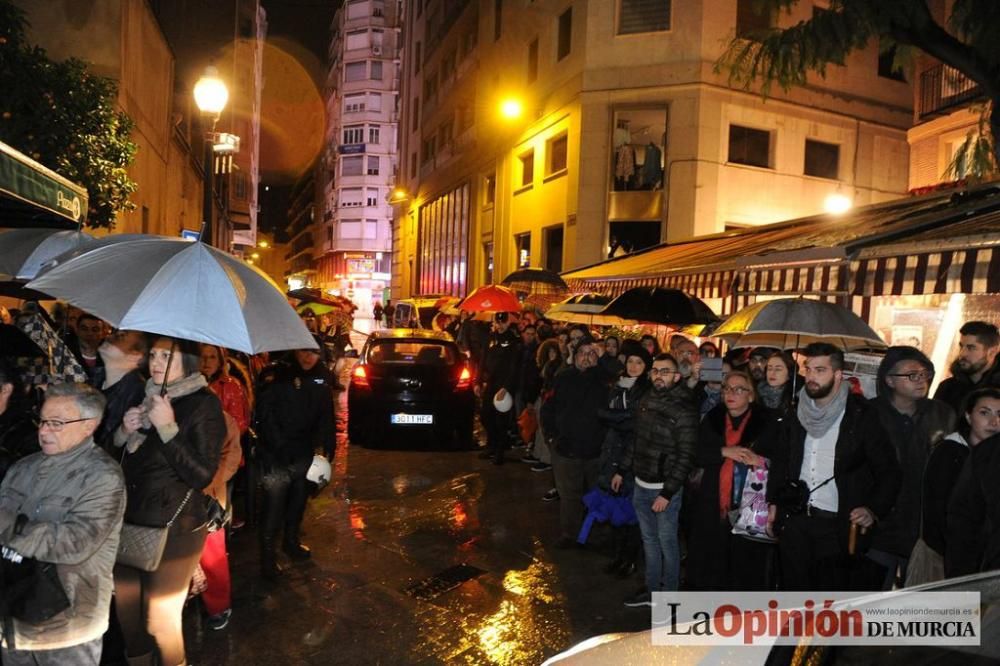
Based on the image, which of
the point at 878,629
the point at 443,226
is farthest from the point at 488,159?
the point at 878,629

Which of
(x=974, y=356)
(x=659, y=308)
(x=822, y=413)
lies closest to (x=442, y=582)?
(x=822, y=413)

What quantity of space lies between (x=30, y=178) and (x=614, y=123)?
17.6 m

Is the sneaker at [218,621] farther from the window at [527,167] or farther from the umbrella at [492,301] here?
the window at [527,167]

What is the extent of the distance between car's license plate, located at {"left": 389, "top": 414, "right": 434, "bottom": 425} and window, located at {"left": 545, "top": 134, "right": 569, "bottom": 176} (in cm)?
1366

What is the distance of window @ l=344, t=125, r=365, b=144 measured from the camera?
7250 centimetres

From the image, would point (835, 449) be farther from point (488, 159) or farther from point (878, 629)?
point (488, 159)

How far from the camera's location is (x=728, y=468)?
4.76 meters

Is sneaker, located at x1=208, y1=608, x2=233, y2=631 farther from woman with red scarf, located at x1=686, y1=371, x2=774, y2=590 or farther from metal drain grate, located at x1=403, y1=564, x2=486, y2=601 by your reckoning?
woman with red scarf, located at x1=686, y1=371, x2=774, y2=590

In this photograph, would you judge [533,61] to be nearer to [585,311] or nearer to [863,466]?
[585,311]

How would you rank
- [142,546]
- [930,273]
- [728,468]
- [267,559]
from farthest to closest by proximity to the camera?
Result: [930,273] → [267,559] → [728,468] → [142,546]

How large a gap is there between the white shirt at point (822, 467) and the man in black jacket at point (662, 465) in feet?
3.03

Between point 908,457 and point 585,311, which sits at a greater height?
point 585,311

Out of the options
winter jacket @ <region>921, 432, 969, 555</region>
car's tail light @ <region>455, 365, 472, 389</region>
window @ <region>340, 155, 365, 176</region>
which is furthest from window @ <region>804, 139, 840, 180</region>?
window @ <region>340, 155, 365, 176</region>

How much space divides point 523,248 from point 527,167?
3.14 metres
